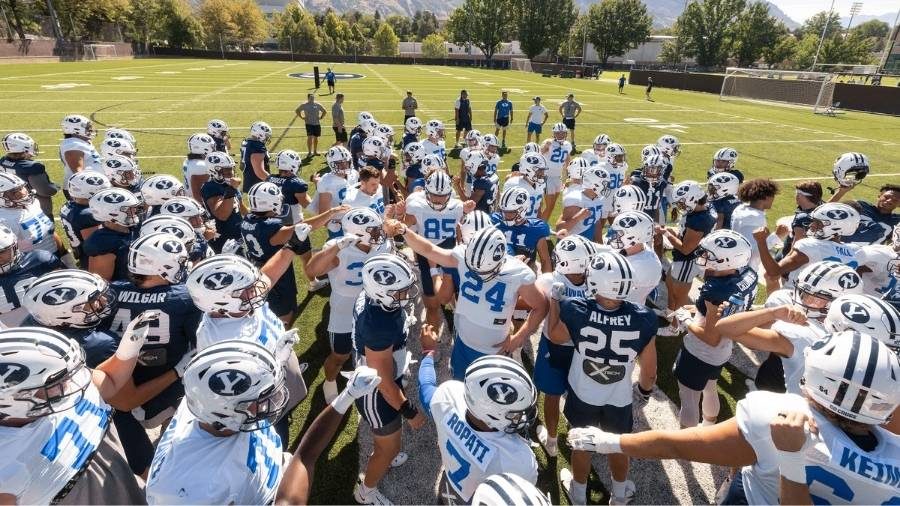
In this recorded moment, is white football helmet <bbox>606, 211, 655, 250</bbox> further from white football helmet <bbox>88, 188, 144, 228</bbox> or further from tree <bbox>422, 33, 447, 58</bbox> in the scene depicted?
tree <bbox>422, 33, 447, 58</bbox>

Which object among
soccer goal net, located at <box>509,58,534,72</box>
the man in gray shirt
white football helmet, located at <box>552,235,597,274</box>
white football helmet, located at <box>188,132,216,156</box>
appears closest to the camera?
white football helmet, located at <box>552,235,597,274</box>

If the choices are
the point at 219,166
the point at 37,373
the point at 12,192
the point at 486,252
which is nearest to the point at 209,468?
the point at 37,373

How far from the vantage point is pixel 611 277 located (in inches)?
152

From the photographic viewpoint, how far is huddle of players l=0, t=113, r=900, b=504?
8.30ft

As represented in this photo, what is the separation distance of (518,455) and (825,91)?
45840 mm

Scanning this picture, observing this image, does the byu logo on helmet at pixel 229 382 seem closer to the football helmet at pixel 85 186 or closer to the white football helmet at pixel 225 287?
the white football helmet at pixel 225 287

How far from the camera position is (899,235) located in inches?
219

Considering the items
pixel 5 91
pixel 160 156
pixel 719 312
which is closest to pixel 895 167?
pixel 719 312

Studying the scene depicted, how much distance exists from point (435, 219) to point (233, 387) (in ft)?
15.1

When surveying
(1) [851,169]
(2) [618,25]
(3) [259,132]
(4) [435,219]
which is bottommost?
(4) [435,219]

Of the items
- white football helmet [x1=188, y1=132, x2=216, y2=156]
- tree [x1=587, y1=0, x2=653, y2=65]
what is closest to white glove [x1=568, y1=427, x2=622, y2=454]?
white football helmet [x1=188, y1=132, x2=216, y2=156]

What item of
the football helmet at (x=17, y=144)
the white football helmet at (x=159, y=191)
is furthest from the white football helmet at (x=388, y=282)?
the football helmet at (x=17, y=144)

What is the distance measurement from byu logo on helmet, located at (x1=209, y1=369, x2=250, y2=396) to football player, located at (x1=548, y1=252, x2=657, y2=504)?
108 inches

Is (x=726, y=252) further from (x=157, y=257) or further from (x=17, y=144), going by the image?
(x=17, y=144)
